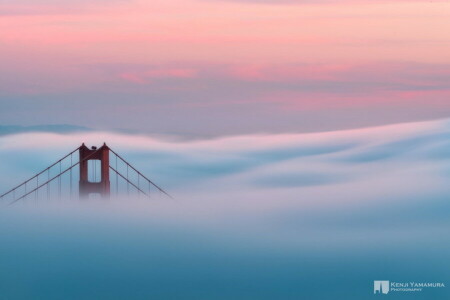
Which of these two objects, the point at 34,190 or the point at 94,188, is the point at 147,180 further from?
the point at 34,190

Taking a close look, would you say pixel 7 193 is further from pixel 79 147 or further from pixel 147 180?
pixel 147 180

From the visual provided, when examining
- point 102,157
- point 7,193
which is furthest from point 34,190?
point 102,157

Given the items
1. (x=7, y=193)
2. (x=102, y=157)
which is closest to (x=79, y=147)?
(x=102, y=157)
